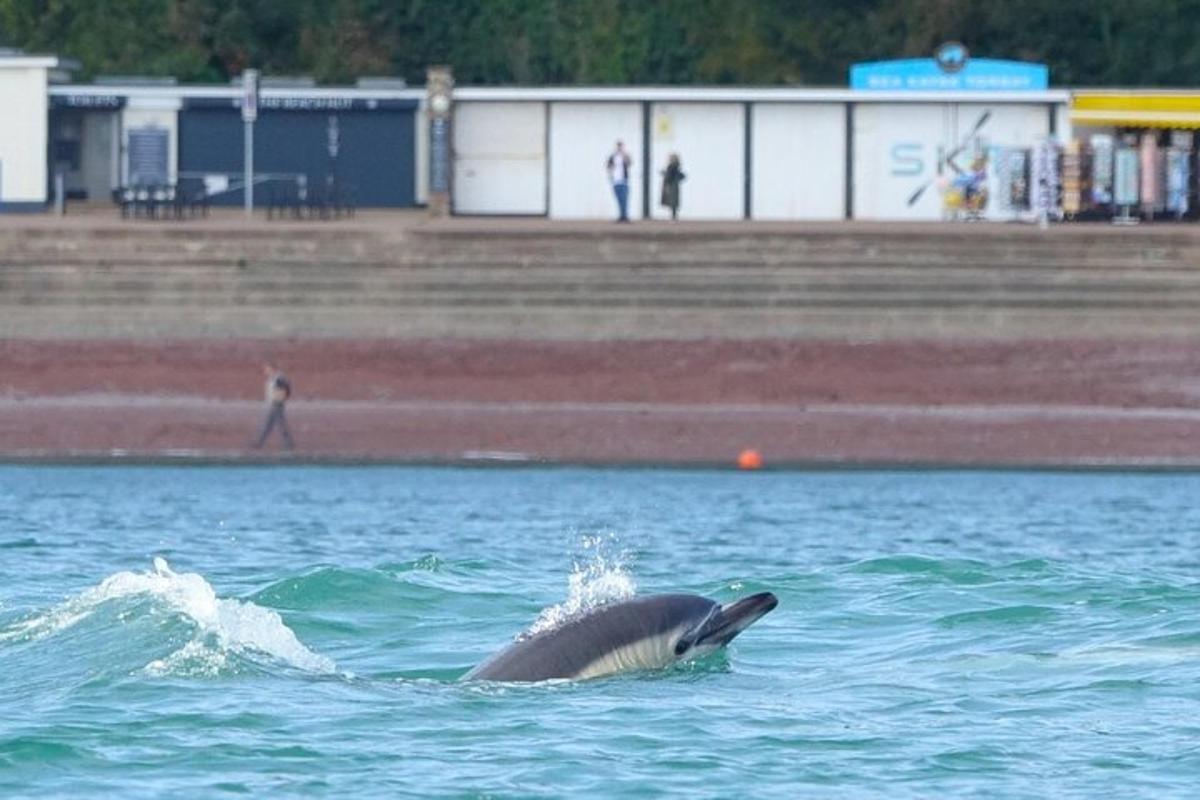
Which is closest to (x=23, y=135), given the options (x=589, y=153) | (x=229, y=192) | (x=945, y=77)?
(x=229, y=192)

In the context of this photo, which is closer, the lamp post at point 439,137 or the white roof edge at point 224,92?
the lamp post at point 439,137

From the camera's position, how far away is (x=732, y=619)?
38.2 ft

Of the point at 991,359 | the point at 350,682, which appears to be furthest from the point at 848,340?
the point at 350,682

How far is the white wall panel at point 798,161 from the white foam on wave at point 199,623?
29.9m

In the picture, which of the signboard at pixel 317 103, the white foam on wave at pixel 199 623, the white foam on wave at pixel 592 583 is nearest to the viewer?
the white foam on wave at pixel 592 583

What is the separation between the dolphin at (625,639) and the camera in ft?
37.3

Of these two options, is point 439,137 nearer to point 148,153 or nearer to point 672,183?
point 672,183

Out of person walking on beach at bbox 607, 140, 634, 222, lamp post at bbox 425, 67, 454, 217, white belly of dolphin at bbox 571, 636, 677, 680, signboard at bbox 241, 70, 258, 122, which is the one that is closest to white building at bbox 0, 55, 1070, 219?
lamp post at bbox 425, 67, 454, 217

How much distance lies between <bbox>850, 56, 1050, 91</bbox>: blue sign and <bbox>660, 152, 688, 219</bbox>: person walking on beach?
4.36 metres

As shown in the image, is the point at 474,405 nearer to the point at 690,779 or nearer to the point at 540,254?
the point at 540,254

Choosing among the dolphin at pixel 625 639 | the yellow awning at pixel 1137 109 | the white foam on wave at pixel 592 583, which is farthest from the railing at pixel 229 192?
the dolphin at pixel 625 639

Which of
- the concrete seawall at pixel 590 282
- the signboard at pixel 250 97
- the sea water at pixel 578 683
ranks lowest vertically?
the sea water at pixel 578 683

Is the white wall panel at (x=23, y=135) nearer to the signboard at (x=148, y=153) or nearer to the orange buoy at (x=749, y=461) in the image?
the signboard at (x=148, y=153)

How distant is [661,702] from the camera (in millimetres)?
11336
